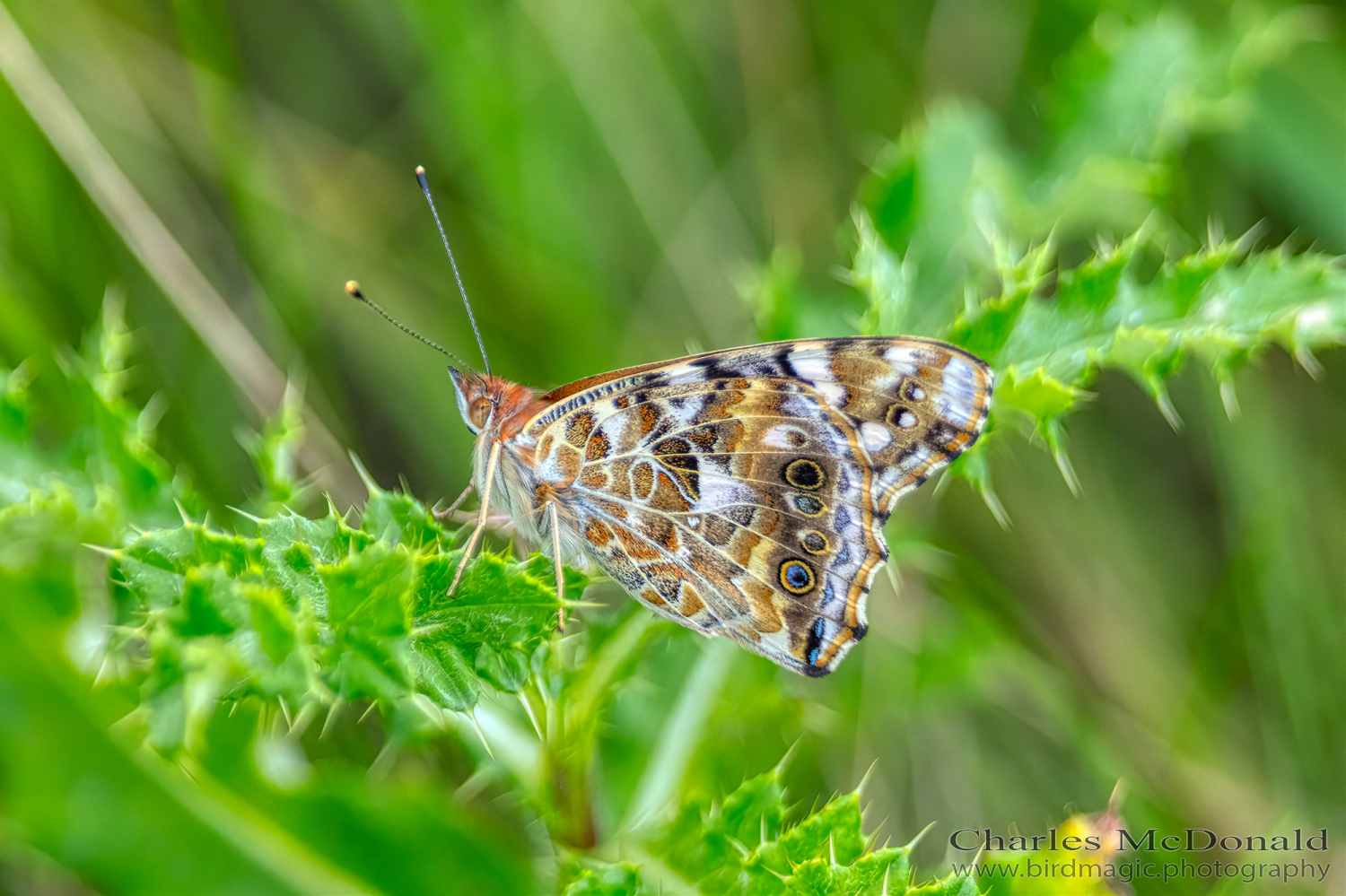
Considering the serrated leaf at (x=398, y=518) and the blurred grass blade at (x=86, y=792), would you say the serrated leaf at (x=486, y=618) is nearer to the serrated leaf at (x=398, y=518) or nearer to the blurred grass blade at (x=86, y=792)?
the serrated leaf at (x=398, y=518)

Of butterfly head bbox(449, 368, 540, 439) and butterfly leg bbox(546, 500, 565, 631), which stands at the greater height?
butterfly head bbox(449, 368, 540, 439)

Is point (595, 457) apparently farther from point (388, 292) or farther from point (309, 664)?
point (388, 292)

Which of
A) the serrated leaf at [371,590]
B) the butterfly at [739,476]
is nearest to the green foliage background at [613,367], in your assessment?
the serrated leaf at [371,590]

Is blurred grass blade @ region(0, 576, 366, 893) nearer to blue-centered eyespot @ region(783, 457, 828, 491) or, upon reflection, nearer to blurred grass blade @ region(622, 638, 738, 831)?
blurred grass blade @ region(622, 638, 738, 831)

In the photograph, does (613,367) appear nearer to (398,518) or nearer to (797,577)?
(797,577)

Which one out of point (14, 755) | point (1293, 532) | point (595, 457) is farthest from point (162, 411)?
point (1293, 532)

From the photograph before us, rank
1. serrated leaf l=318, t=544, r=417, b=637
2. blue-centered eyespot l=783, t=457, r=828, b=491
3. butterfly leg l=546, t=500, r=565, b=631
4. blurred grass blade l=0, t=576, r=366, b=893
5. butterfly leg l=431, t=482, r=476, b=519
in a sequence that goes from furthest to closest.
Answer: blue-centered eyespot l=783, t=457, r=828, b=491, butterfly leg l=431, t=482, r=476, b=519, butterfly leg l=546, t=500, r=565, b=631, serrated leaf l=318, t=544, r=417, b=637, blurred grass blade l=0, t=576, r=366, b=893

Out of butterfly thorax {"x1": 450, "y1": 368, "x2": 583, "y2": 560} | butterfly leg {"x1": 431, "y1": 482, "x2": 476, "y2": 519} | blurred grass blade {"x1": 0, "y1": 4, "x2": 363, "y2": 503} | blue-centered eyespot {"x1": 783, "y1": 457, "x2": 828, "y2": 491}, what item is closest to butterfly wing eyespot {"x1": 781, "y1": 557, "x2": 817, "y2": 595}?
blue-centered eyespot {"x1": 783, "y1": 457, "x2": 828, "y2": 491}

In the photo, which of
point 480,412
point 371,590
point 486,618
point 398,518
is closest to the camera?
point 371,590

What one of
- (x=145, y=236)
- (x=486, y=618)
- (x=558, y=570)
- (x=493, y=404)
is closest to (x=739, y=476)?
(x=558, y=570)
